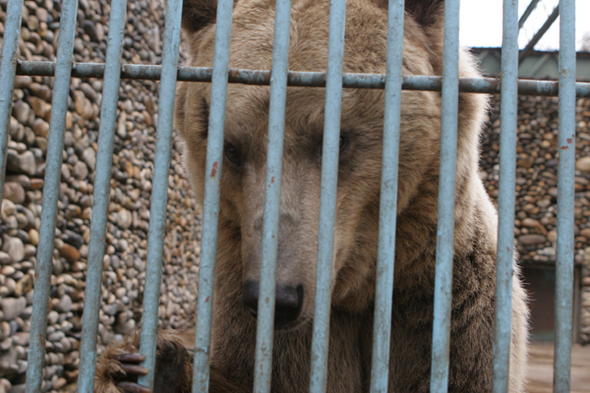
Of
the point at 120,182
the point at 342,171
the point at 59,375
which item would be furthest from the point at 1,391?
the point at 342,171

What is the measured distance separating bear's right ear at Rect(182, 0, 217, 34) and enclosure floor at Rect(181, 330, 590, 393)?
403 cm

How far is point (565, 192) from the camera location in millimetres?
1229

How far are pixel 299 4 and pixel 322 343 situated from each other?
134 cm

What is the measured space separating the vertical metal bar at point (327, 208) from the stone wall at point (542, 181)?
9.52m

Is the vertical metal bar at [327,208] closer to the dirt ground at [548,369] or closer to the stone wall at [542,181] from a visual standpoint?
the dirt ground at [548,369]

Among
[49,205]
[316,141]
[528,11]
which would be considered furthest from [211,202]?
[528,11]

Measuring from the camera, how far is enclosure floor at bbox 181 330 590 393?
216 inches

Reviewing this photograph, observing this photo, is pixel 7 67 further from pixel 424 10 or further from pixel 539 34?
pixel 539 34

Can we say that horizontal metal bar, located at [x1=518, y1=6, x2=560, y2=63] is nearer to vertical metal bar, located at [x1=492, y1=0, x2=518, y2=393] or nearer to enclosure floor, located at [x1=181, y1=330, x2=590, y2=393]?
enclosure floor, located at [x1=181, y1=330, x2=590, y2=393]

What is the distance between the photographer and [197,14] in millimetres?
2221

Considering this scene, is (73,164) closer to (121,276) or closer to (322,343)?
(121,276)

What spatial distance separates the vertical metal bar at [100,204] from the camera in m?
1.29

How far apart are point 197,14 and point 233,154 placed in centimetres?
77

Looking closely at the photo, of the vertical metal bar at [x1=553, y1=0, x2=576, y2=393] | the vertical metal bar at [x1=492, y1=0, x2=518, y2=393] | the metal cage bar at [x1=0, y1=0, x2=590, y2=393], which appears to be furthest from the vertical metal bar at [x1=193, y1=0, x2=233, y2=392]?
the vertical metal bar at [x1=553, y1=0, x2=576, y2=393]
